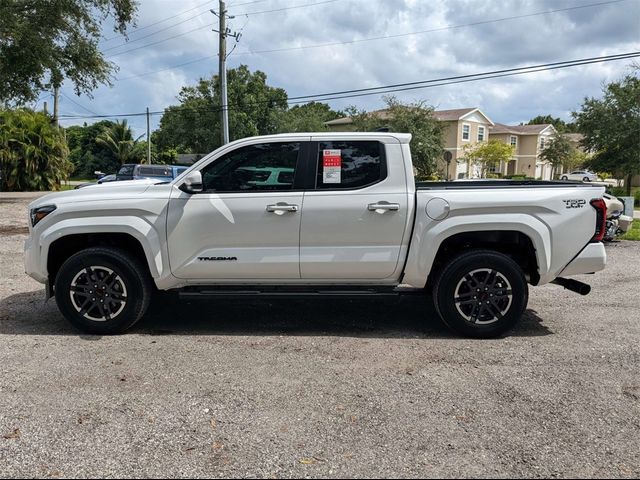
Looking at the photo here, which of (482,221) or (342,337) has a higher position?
(482,221)

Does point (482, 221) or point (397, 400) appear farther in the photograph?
point (482, 221)

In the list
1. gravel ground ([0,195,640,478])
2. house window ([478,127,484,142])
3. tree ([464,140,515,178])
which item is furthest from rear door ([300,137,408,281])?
house window ([478,127,484,142])

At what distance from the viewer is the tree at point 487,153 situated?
2098 inches

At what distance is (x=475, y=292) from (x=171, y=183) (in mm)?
3025

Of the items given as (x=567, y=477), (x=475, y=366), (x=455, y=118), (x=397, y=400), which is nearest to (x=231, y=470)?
(x=397, y=400)

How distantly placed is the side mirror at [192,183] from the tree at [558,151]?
6022 centimetres

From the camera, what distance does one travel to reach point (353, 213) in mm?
4949

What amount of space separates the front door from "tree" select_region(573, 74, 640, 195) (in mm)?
31029

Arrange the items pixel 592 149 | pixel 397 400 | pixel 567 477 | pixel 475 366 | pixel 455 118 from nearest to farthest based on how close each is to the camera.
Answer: pixel 567 477 < pixel 397 400 < pixel 475 366 < pixel 592 149 < pixel 455 118

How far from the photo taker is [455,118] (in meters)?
54.2

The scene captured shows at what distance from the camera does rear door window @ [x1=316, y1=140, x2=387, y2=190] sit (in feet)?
16.6

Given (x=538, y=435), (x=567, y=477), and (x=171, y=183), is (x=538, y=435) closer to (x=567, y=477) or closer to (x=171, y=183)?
(x=567, y=477)

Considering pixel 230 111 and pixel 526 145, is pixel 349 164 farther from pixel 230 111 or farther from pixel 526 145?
pixel 526 145

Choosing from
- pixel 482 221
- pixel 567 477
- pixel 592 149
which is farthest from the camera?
pixel 592 149
